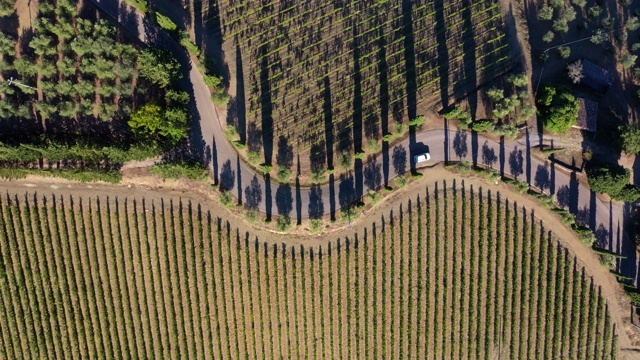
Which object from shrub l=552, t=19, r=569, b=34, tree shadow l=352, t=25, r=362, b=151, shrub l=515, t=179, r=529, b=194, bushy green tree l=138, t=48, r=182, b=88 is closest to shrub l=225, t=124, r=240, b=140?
bushy green tree l=138, t=48, r=182, b=88

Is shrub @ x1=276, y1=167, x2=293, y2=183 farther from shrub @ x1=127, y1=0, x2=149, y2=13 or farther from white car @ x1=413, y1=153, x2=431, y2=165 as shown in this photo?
shrub @ x1=127, y1=0, x2=149, y2=13

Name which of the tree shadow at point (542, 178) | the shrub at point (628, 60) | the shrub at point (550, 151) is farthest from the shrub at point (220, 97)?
the shrub at point (628, 60)

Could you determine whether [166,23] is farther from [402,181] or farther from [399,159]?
[402,181]

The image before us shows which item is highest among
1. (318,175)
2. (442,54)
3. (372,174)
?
(442,54)

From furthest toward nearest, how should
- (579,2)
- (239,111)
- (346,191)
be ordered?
(579,2)
(346,191)
(239,111)

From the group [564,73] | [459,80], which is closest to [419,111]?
[459,80]

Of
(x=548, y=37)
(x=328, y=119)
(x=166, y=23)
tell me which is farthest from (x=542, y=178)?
(x=166, y=23)

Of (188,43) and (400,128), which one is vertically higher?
(188,43)

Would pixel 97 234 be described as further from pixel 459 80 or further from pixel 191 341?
pixel 459 80
